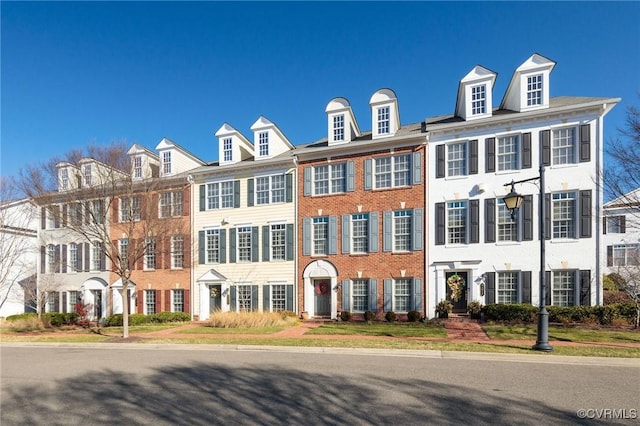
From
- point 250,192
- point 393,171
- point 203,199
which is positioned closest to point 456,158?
point 393,171

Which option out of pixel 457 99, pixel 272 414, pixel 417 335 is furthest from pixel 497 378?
pixel 457 99

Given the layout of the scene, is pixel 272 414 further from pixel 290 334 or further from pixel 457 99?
pixel 457 99

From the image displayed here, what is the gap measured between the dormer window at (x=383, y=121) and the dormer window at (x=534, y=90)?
7192 mm

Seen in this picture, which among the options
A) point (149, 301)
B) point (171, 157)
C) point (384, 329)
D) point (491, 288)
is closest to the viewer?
point (384, 329)

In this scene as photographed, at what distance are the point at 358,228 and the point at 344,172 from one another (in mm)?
3424

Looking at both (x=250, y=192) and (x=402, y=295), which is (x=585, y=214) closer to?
(x=402, y=295)

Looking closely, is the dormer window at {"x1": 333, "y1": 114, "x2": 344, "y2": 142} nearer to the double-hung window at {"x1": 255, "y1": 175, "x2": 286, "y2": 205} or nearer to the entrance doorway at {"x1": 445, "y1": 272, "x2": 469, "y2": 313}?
the double-hung window at {"x1": 255, "y1": 175, "x2": 286, "y2": 205}

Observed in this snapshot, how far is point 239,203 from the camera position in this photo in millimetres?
22797

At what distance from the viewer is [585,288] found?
16312 mm

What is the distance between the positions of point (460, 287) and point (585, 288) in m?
5.41

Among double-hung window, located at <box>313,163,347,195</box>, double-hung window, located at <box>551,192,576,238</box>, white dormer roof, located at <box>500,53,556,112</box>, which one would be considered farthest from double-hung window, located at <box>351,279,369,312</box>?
white dormer roof, located at <box>500,53,556,112</box>

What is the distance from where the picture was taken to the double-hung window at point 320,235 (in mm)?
20781

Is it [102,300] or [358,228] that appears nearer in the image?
[358,228]

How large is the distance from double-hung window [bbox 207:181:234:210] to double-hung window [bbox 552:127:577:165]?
1840 cm
